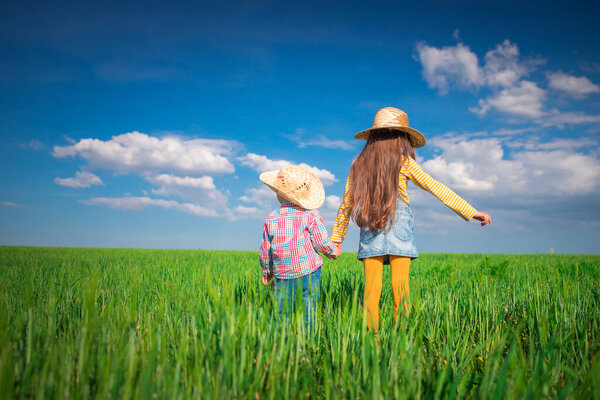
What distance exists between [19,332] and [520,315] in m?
4.23

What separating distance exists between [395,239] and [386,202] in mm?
347

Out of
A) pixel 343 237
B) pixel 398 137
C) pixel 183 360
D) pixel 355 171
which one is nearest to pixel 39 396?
pixel 183 360

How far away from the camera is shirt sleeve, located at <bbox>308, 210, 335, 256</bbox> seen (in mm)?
3223

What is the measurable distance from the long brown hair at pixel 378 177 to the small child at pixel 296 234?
0.38 metres

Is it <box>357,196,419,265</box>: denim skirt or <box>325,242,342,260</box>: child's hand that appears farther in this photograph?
<box>325,242,342,260</box>: child's hand

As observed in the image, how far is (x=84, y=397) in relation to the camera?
1.45 m

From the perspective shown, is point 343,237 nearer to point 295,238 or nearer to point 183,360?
point 295,238

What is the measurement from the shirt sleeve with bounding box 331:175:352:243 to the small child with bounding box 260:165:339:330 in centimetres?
20

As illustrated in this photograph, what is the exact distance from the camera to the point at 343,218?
3463mm

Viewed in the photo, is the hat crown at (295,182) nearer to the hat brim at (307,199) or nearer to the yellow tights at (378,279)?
the hat brim at (307,199)

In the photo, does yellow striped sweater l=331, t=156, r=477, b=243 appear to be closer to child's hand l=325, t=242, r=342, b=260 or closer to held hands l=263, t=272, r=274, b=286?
child's hand l=325, t=242, r=342, b=260

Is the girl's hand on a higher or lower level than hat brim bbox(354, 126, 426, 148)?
lower

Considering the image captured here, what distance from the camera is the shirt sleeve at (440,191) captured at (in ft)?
10.7

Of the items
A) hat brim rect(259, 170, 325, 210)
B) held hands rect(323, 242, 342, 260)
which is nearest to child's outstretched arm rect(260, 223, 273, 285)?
hat brim rect(259, 170, 325, 210)
